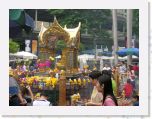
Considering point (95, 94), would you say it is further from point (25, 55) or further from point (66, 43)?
point (25, 55)

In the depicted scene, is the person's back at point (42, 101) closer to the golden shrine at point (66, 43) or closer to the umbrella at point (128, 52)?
the golden shrine at point (66, 43)

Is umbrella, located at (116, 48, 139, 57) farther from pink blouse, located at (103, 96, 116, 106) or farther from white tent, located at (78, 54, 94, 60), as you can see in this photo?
pink blouse, located at (103, 96, 116, 106)

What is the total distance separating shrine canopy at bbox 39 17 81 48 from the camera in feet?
16.9

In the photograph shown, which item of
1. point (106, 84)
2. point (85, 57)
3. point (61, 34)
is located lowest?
point (106, 84)

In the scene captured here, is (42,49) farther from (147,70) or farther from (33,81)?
(147,70)

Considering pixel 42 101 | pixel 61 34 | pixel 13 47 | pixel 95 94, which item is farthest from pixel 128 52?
pixel 13 47

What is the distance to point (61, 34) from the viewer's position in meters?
5.19

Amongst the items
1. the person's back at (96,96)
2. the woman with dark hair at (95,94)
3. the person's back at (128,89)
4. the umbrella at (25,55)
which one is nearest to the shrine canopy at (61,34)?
the umbrella at (25,55)

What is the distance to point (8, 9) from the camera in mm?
5184

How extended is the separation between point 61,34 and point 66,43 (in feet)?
0.23

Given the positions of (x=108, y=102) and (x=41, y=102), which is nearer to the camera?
(x=108, y=102)

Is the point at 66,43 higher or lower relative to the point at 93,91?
higher

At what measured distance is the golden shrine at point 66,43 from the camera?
16.9ft
